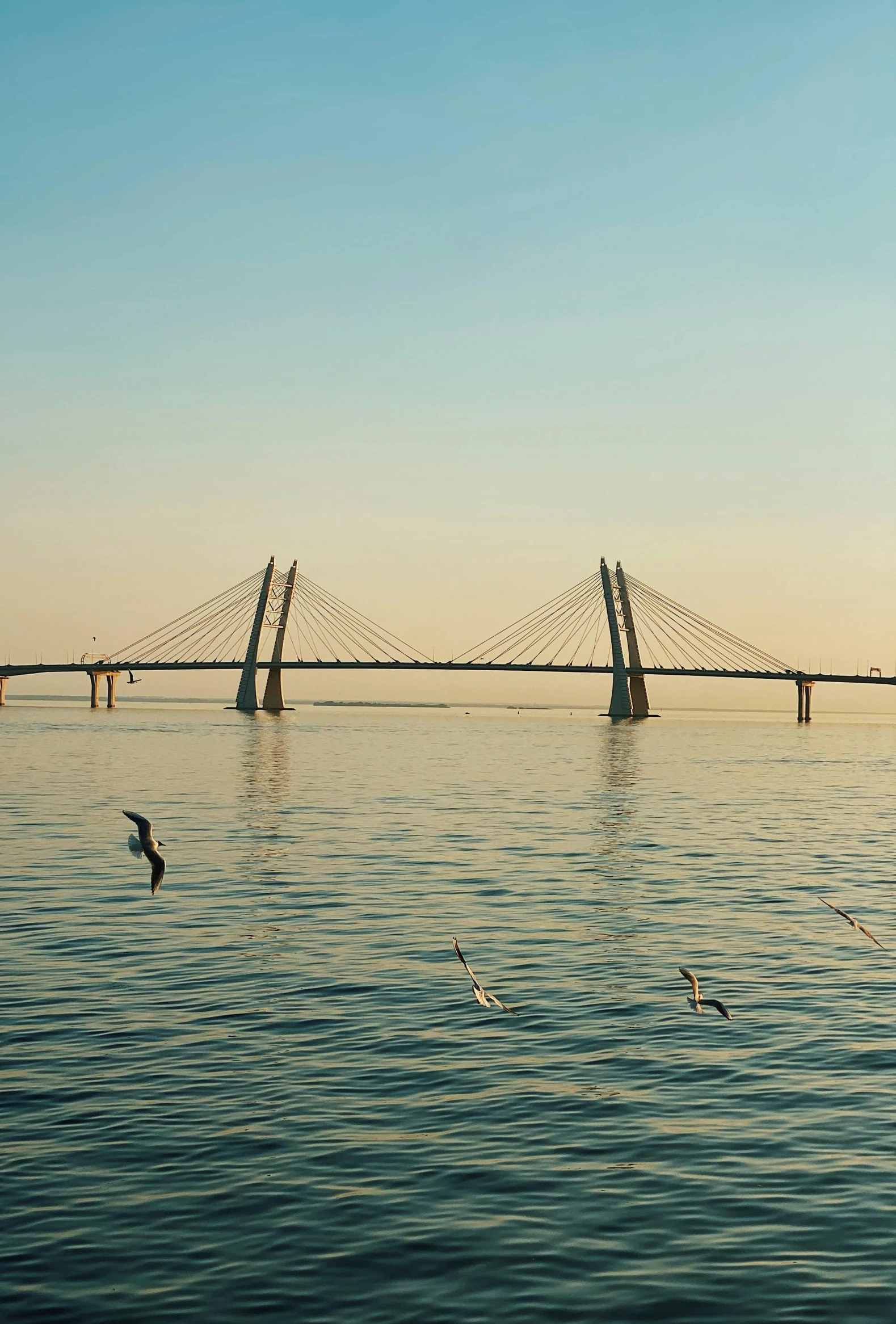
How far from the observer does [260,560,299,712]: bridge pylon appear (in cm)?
18212

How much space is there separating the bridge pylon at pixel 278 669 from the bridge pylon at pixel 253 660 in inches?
84.6


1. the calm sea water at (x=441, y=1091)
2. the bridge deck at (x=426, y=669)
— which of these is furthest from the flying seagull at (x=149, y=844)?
the bridge deck at (x=426, y=669)

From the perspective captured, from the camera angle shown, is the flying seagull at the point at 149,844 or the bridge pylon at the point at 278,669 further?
the bridge pylon at the point at 278,669

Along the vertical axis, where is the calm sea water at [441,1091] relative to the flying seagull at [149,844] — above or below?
below

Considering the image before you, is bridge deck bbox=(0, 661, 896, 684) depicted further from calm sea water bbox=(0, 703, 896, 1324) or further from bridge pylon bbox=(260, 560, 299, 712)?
calm sea water bbox=(0, 703, 896, 1324)

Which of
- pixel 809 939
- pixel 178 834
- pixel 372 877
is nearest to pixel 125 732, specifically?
pixel 178 834

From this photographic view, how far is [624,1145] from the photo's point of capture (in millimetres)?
12391

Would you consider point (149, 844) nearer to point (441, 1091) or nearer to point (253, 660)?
point (441, 1091)

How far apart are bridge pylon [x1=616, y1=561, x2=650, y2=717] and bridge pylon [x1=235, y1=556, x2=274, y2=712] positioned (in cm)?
4771

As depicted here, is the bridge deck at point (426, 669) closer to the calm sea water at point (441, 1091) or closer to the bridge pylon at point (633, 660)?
the bridge pylon at point (633, 660)

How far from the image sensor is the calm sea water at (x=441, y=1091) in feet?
31.8

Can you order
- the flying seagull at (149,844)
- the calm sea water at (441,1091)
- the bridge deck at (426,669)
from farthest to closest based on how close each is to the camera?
the bridge deck at (426,669) < the flying seagull at (149,844) < the calm sea water at (441,1091)

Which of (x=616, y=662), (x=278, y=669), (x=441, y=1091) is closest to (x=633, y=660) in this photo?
(x=616, y=662)

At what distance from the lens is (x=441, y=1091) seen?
13.8 meters
